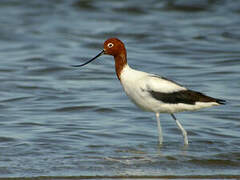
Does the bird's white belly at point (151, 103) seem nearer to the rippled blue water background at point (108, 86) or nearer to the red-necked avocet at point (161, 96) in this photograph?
the red-necked avocet at point (161, 96)

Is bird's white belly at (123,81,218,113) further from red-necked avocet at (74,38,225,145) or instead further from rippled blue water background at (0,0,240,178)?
rippled blue water background at (0,0,240,178)

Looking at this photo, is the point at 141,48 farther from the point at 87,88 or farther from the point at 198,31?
the point at 87,88

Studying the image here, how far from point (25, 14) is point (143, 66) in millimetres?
7453

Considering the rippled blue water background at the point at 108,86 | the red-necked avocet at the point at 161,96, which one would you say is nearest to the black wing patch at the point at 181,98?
the red-necked avocet at the point at 161,96

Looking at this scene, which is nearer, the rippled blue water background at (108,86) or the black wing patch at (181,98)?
the rippled blue water background at (108,86)

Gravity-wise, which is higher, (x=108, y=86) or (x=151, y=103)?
(x=151, y=103)

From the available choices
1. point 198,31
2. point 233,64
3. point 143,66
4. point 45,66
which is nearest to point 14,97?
point 45,66

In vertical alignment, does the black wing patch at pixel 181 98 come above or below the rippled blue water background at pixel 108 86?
above

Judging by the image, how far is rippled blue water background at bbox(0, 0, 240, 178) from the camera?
25.7 ft

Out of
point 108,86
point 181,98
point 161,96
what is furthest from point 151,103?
point 108,86

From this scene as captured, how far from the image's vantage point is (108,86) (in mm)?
12641

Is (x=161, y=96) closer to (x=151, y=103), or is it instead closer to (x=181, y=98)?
(x=151, y=103)

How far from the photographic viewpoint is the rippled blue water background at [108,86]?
7.82 meters

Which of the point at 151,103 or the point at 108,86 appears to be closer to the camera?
the point at 151,103
